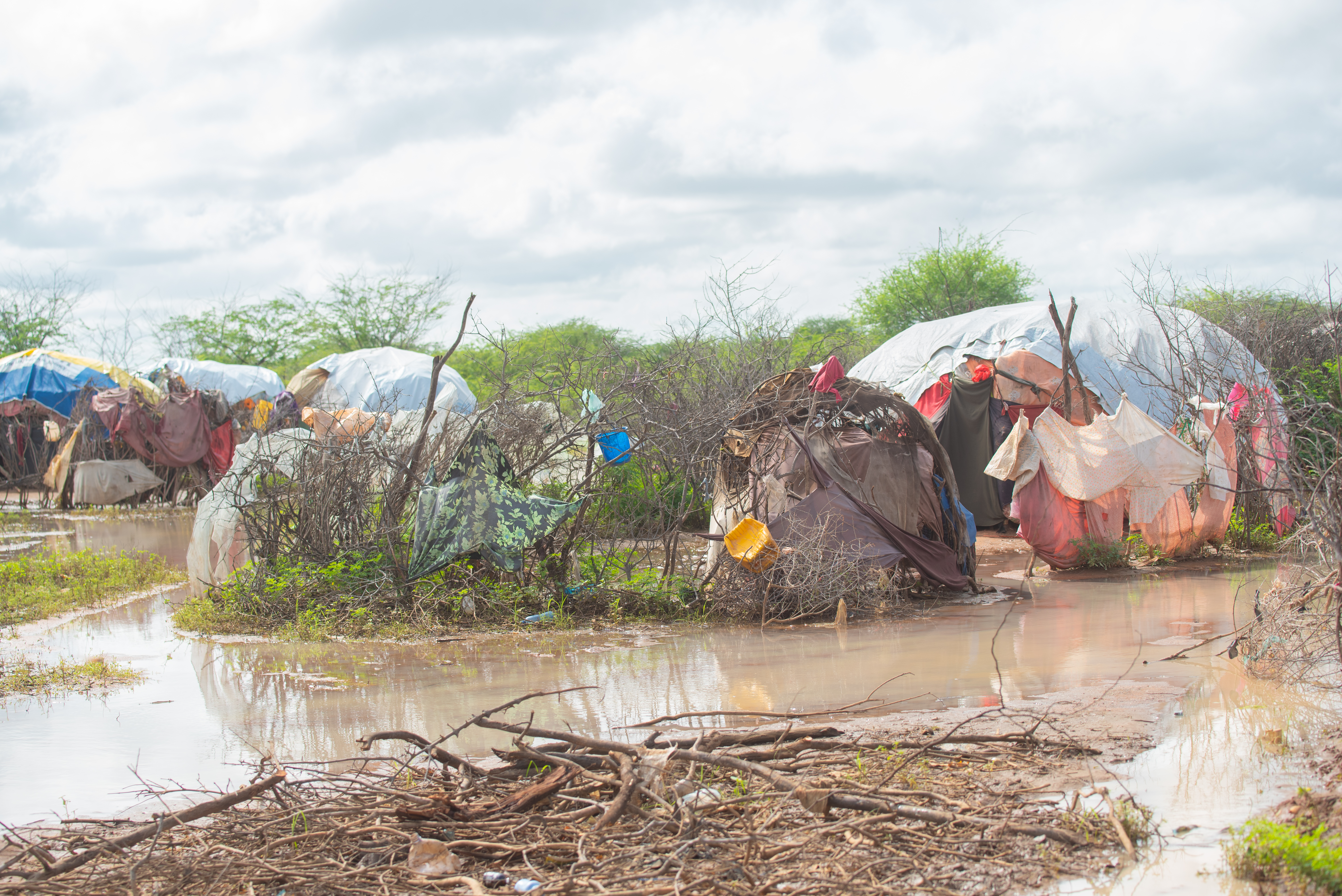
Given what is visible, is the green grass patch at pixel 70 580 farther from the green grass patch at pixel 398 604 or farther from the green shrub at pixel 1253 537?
the green shrub at pixel 1253 537

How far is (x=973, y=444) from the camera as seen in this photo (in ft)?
43.9

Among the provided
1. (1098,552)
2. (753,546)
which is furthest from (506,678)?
(1098,552)

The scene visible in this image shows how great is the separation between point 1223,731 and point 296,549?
6868mm

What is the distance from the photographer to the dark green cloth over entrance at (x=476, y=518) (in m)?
8.05

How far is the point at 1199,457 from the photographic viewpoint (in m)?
10.0

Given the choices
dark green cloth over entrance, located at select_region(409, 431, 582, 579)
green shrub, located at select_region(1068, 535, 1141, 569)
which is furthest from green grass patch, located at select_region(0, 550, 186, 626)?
green shrub, located at select_region(1068, 535, 1141, 569)

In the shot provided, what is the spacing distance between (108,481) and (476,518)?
1398 cm

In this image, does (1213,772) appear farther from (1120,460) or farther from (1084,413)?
(1084,413)

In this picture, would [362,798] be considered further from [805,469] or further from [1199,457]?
[1199,457]

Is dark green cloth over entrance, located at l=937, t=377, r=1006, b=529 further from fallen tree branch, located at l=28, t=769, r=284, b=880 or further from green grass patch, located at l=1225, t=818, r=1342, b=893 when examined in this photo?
fallen tree branch, located at l=28, t=769, r=284, b=880

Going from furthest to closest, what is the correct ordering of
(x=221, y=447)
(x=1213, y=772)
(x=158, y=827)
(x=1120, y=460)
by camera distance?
(x=221, y=447), (x=1120, y=460), (x=1213, y=772), (x=158, y=827)

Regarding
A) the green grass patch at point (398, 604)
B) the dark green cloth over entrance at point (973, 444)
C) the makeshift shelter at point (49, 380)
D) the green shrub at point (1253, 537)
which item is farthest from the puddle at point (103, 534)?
the green shrub at point (1253, 537)

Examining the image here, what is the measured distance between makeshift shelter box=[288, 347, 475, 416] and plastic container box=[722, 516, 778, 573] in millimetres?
14598

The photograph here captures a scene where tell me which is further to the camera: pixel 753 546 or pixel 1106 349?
pixel 1106 349
